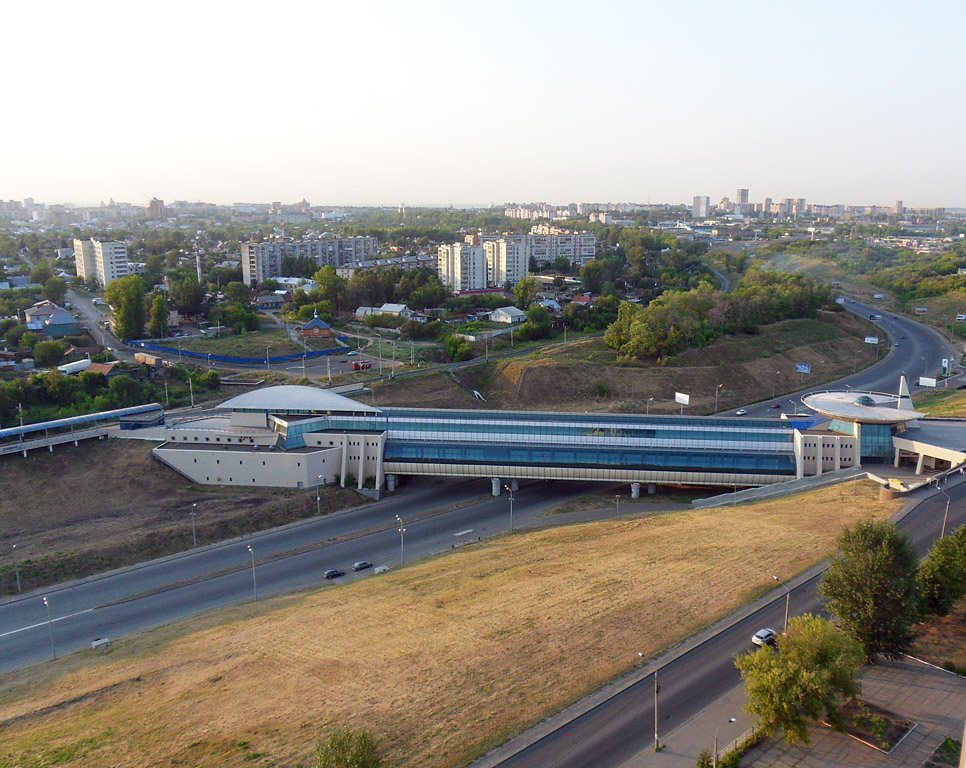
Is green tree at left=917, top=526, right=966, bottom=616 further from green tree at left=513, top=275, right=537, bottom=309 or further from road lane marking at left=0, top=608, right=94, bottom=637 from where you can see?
green tree at left=513, top=275, right=537, bottom=309

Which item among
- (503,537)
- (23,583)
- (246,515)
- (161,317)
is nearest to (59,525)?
(23,583)

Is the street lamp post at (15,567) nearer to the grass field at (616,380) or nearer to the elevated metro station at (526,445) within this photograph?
the elevated metro station at (526,445)

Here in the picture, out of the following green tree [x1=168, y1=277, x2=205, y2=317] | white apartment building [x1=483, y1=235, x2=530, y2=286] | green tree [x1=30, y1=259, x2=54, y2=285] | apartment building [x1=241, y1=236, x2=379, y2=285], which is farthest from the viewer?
white apartment building [x1=483, y1=235, x2=530, y2=286]

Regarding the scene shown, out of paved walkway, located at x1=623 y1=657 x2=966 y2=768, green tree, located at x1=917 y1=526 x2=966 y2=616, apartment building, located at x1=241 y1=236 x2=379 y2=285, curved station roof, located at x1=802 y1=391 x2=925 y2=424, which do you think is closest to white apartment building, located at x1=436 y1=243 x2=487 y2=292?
apartment building, located at x1=241 y1=236 x2=379 y2=285

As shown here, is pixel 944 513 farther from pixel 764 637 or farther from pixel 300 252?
pixel 300 252

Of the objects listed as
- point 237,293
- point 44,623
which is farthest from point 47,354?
point 44,623

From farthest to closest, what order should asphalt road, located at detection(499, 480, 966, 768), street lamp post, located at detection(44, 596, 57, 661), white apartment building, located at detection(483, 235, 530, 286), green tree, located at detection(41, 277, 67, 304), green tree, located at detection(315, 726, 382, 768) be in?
white apartment building, located at detection(483, 235, 530, 286) → green tree, located at detection(41, 277, 67, 304) → street lamp post, located at detection(44, 596, 57, 661) → asphalt road, located at detection(499, 480, 966, 768) → green tree, located at detection(315, 726, 382, 768)

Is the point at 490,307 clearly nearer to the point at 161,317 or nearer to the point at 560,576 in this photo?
the point at 161,317
